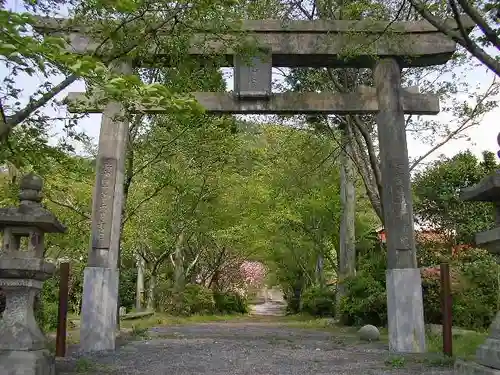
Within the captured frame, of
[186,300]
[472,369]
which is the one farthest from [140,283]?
[472,369]

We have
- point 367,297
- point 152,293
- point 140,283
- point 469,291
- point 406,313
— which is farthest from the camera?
point 140,283

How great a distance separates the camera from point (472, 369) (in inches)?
207

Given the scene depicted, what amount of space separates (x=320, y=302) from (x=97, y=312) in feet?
46.6

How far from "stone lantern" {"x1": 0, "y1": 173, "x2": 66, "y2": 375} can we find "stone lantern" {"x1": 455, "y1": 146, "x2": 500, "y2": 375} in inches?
183

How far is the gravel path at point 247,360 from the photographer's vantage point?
23.3 feet

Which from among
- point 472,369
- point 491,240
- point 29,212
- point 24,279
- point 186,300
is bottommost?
point 186,300

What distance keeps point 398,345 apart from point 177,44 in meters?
6.31

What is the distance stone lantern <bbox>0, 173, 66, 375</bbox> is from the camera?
5.68 metres

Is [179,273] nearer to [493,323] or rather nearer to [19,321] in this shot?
[19,321]

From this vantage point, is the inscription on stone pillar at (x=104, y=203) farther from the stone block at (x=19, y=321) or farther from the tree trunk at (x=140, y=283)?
the tree trunk at (x=140, y=283)

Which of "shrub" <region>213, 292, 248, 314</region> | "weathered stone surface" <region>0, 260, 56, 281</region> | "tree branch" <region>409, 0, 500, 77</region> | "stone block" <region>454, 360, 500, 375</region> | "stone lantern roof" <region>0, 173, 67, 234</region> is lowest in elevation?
"shrub" <region>213, 292, 248, 314</region>

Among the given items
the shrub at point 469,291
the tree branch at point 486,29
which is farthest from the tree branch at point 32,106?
the shrub at point 469,291

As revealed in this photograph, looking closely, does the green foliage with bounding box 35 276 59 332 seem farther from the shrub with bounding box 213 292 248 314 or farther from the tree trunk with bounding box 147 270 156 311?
the shrub with bounding box 213 292 248 314

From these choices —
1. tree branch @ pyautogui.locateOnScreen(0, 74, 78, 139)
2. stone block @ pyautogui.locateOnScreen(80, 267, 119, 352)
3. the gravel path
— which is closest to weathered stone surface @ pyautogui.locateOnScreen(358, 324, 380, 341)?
the gravel path
